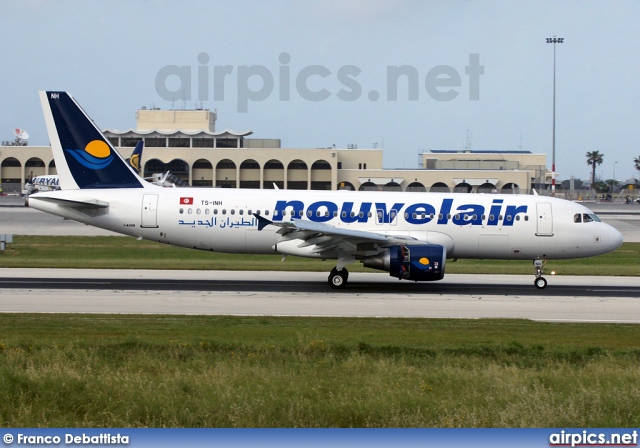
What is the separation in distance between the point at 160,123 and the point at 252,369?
9995 centimetres

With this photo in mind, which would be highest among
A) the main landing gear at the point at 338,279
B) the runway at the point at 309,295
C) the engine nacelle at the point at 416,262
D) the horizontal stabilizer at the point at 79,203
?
the horizontal stabilizer at the point at 79,203

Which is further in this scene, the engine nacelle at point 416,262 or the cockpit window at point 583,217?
the cockpit window at point 583,217

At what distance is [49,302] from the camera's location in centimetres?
2402

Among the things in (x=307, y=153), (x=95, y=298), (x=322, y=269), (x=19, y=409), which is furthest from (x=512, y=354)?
(x=307, y=153)

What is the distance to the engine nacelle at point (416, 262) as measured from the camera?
26984mm

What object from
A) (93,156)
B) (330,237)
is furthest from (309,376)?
(93,156)

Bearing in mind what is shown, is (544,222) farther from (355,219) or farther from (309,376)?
(309,376)

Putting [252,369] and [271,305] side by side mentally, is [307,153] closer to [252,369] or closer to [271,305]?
[271,305]

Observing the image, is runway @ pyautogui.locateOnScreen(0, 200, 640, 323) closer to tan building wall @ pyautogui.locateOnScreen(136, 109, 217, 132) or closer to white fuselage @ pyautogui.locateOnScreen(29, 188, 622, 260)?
white fuselage @ pyautogui.locateOnScreen(29, 188, 622, 260)

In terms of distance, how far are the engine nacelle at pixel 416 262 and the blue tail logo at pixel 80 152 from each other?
1075cm

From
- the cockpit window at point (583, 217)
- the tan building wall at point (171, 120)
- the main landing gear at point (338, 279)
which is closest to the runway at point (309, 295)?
the main landing gear at point (338, 279)

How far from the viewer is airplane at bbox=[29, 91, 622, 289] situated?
29.9 metres

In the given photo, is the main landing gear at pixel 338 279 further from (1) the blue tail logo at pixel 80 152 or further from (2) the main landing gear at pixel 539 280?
(1) the blue tail logo at pixel 80 152

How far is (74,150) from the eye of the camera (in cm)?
3114
